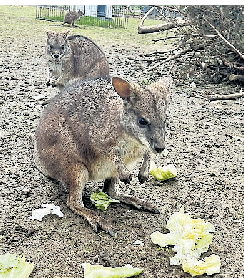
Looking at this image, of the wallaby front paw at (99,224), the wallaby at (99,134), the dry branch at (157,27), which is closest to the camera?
the wallaby at (99,134)

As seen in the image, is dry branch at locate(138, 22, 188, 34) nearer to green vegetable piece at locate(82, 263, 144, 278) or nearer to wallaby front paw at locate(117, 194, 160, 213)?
wallaby front paw at locate(117, 194, 160, 213)

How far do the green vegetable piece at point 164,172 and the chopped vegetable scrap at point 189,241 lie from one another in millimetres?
471

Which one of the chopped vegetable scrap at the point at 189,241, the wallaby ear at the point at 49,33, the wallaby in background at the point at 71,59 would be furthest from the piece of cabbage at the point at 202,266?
the wallaby ear at the point at 49,33

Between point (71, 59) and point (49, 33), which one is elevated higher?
point (49, 33)

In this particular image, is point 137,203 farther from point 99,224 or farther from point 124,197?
point 99,224

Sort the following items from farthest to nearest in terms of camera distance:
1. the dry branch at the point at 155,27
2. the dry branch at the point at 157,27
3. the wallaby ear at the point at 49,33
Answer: the dry branch at the point at 157,27 < the dry branch at the point at 155,27 < the wallaby ear at the point at 49,33

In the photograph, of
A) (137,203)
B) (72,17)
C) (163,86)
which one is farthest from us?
(72,17)

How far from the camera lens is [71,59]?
3.96m

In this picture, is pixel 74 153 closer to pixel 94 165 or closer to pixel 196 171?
pixel 94 165

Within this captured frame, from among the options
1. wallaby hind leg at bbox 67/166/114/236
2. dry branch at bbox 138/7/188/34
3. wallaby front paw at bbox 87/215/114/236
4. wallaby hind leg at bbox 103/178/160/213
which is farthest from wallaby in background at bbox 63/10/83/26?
wallaby front paw at bbox 87/215/114/236

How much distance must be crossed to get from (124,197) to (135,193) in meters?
0.15

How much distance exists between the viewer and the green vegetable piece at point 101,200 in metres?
2.40

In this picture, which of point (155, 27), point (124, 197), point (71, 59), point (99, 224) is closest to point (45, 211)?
point (99, 224)

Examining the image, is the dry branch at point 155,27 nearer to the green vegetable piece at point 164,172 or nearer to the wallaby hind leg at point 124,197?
the green vegetable piece at point 164,172
